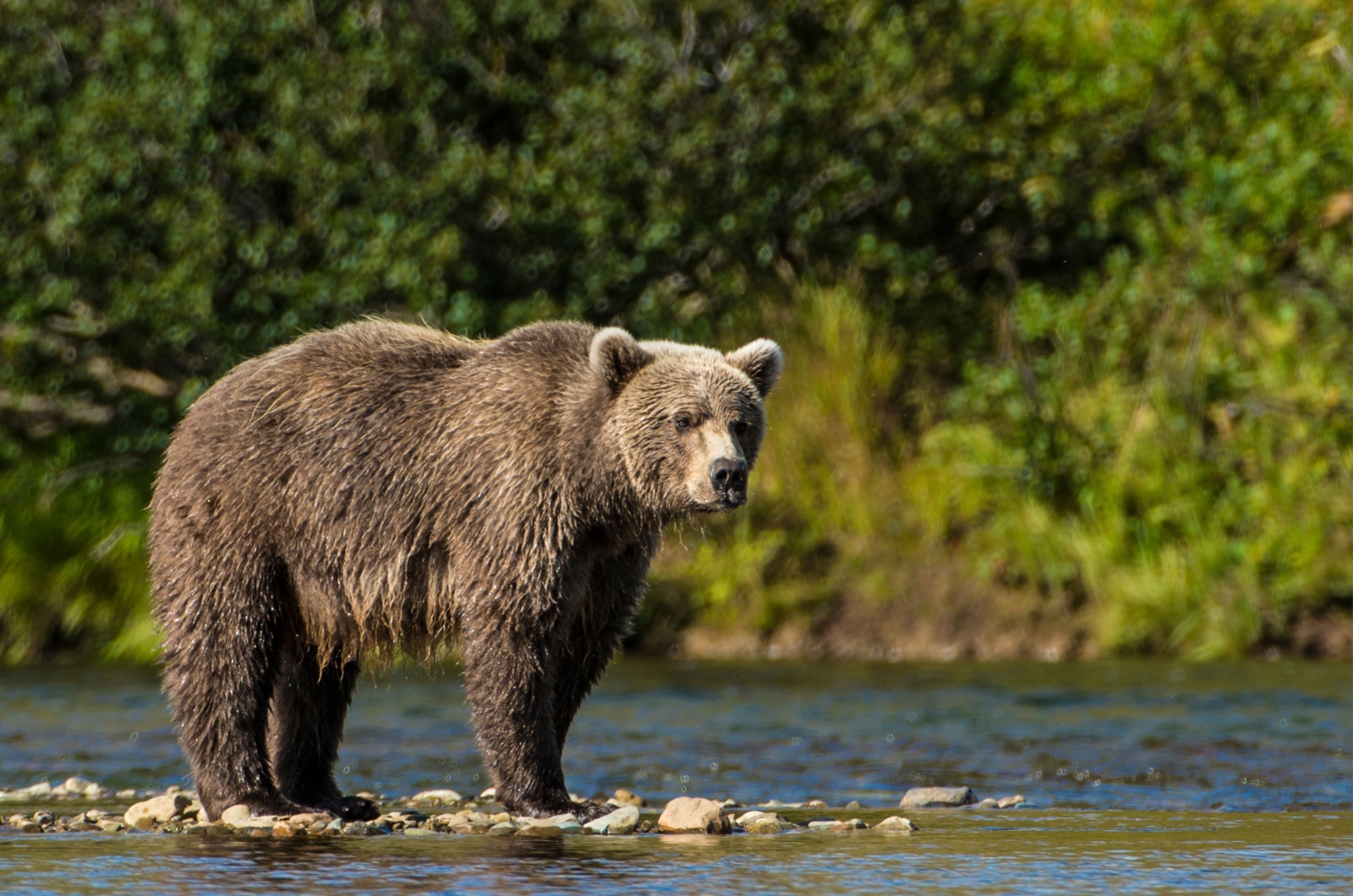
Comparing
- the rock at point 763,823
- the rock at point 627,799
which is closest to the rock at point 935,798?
the rock at point 763,823

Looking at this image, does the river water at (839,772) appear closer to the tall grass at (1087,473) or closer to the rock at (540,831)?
the rock at (540,831)

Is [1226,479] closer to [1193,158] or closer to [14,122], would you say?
[1193,158]

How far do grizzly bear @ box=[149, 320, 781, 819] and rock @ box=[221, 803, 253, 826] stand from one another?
10 centimetres

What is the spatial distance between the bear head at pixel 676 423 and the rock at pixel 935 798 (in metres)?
1.45

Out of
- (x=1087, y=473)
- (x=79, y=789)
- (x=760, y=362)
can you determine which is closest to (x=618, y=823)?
(x=760, y=362)

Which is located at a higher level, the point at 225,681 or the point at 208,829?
the point at 225,681

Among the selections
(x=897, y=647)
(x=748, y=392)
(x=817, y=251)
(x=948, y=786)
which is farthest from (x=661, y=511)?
(x=817, y=251)

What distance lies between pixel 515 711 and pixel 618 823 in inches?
22.2

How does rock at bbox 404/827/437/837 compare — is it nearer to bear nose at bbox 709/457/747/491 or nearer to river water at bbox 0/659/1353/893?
river water at bbox 0/659/1353/893

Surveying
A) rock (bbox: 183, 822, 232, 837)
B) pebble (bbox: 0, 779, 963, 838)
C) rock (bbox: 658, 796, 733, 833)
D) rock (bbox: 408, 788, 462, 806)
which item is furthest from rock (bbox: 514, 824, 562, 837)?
rock (bbox: 408, 788, 462, 806)

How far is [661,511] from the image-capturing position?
22.4ft

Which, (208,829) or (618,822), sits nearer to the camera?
(618,822)

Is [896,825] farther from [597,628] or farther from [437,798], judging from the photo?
[437,798]

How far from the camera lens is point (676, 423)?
6801mm
